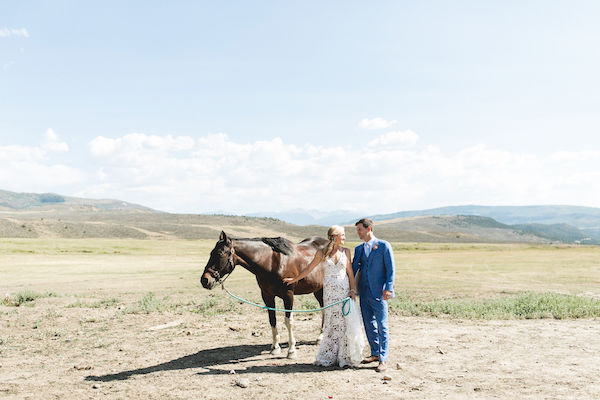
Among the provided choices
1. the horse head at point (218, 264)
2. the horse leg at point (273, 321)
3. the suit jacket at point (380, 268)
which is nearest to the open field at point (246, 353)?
the horse leg at point (273, 321)

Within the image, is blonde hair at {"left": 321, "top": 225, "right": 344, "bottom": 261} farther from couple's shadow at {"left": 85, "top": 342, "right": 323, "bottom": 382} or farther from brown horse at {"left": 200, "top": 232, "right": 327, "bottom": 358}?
couple's shadow at {"left": 85, "top": 342, "right": 323, "bottom": 382}

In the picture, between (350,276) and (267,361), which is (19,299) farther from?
(350,276)

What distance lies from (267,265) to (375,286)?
232 cm

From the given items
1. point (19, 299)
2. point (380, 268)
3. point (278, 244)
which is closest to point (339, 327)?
point (380, 268)

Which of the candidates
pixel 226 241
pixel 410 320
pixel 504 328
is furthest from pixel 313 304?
pixel 226 241

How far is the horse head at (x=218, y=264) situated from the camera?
8.68 meters

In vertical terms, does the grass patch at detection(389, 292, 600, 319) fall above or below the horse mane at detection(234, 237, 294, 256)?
below

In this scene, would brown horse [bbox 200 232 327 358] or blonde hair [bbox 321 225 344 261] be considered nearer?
blonde hair [bbox 321 225 344 261]

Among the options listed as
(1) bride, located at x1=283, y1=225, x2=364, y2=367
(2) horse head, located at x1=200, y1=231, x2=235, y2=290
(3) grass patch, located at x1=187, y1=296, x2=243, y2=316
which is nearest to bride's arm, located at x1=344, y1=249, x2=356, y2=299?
(1) bride, located at x1=283, y1=225, x2=364, y2=367

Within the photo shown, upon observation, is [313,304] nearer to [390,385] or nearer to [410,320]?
[410,320]

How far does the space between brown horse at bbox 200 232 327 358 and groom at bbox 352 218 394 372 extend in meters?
1.56

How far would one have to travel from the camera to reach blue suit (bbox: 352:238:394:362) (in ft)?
26.8

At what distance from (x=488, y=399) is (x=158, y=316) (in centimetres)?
1052

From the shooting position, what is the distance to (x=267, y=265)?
9258 millimetres
